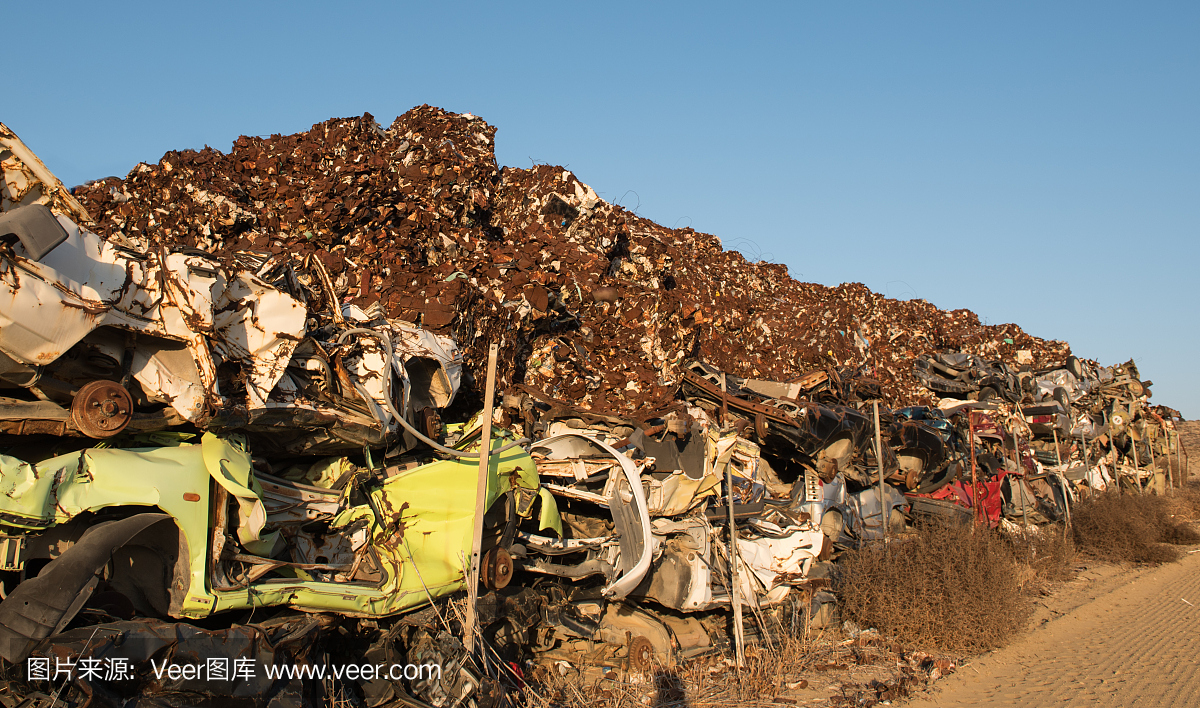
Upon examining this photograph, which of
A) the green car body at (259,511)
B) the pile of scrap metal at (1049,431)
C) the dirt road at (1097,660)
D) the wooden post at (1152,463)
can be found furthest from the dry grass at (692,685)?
the wooden post at (1152,463)

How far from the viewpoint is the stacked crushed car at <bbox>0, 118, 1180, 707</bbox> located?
368 centimetres

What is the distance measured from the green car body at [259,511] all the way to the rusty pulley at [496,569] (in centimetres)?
18

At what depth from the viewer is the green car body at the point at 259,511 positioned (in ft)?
11.7

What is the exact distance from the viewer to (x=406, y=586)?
16.2 ft

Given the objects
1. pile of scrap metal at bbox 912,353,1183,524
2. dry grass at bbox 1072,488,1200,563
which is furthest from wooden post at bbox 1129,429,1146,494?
dry grass at bbox 1072,488,1200,563

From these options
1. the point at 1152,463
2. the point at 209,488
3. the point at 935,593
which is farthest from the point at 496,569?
the point at 1152,463

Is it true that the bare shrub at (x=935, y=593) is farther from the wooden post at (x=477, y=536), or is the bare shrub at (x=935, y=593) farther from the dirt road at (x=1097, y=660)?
the wooden post at (x=477, y=536)

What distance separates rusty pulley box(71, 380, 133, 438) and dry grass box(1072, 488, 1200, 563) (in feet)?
55.2

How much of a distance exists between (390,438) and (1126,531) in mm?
15086

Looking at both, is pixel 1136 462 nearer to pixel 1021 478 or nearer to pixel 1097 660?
pixel 1021 478

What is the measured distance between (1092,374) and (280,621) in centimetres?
2458

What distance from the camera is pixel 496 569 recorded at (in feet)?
17.9

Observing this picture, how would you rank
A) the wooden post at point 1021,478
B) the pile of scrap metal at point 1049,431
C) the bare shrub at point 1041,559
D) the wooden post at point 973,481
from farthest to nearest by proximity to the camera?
the pile of scrap metal at point 1049,431 → the wooden post at point 1021,478 → the wooden post at point 973,481 → the bare shrub at point 1041,559

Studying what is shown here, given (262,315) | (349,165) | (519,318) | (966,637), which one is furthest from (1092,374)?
(262,315)
